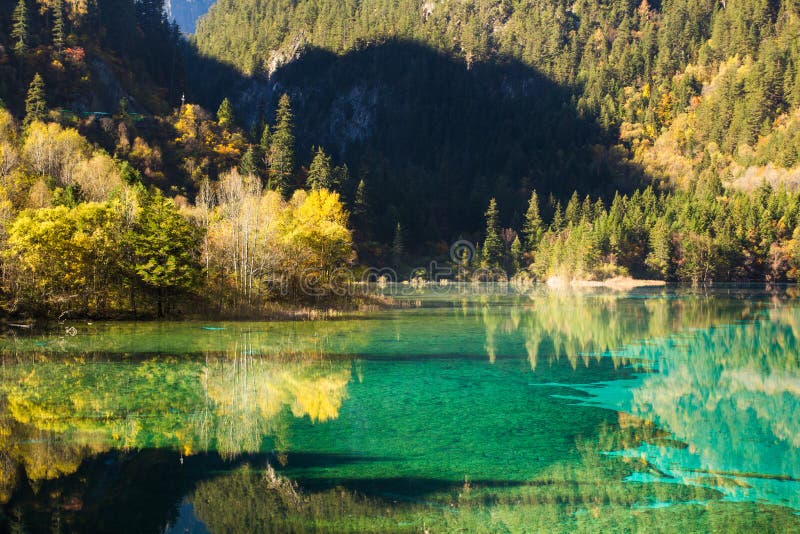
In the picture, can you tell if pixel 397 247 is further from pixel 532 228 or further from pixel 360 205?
pixel 532 228

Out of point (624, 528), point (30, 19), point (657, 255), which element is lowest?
point (624, 528)

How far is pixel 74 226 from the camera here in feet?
147

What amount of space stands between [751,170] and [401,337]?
147 m

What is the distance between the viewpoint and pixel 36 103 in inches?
3647

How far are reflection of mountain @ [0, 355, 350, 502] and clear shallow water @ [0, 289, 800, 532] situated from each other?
0.32ft

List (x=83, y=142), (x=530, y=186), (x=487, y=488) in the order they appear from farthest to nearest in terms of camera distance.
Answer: (x=530, y=186) < (x=83, y=142) < (x=487, y=488)

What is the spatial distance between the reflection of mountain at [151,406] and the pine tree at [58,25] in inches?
3883

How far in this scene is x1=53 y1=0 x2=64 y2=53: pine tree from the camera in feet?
358

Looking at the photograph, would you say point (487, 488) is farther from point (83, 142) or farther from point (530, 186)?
point (530, 186)

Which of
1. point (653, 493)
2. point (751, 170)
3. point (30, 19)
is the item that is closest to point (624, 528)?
point (653, 493)

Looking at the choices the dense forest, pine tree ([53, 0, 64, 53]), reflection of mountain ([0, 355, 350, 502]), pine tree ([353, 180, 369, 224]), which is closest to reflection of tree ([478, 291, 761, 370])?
reflection of mountain ([0, 355, 350, 502])

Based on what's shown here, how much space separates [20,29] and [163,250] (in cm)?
7933

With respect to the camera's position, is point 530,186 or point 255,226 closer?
point 255,226

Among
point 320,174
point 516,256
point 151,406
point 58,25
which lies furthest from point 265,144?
point 151,406
